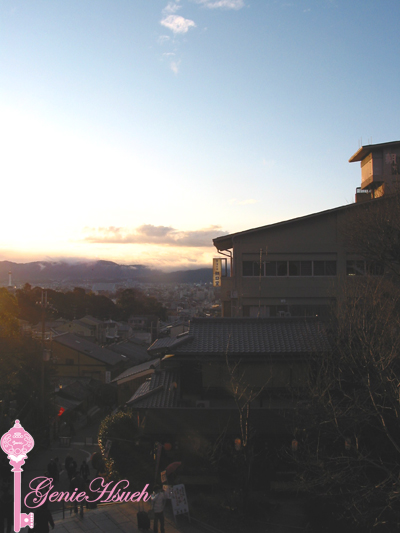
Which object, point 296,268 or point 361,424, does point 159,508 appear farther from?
point 296,268

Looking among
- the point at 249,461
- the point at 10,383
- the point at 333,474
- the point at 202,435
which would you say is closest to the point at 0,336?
the point at 10,383

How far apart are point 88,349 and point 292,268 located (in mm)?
24725

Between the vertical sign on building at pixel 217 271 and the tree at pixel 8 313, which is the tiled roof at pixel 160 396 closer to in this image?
the tree at pixel 8 313

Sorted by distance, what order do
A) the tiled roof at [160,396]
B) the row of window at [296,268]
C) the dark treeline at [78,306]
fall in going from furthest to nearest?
the dark treeline at [78,306], the row of window at [296,268], the tiled roof at [160,396]

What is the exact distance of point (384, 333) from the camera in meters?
9.18

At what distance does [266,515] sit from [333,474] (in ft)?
8.53

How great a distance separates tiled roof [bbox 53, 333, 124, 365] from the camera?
40812 mm

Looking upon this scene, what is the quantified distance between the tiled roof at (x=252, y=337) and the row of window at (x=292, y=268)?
32.8 ft

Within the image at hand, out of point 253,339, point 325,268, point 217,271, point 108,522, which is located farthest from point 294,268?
point 108,522

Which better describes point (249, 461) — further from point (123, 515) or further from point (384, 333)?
point (384, 333)

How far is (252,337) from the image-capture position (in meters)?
14.1

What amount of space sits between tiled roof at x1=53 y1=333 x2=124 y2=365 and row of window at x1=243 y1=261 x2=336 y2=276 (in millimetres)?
21428

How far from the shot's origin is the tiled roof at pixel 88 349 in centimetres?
4081

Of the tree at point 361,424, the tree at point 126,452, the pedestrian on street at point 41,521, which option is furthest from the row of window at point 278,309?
the pedestrian on street at point 41,521
